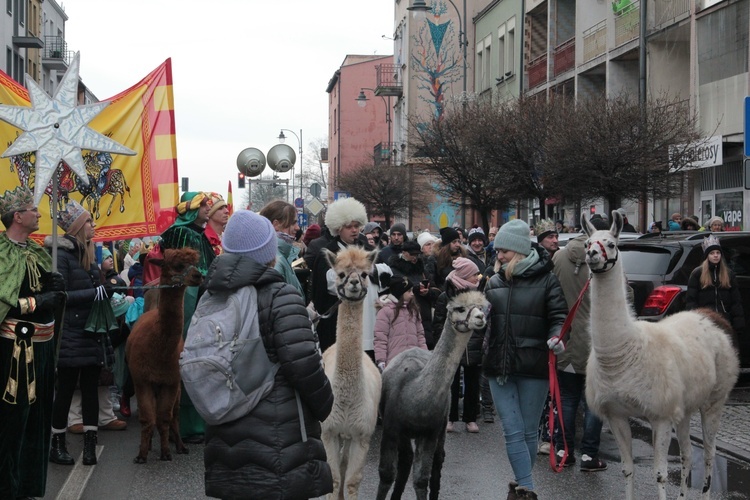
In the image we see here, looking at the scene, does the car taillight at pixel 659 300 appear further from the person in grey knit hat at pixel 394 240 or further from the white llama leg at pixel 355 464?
the white llama leg at pixel 355 464

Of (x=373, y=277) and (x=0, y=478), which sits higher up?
(x=373, y=277)

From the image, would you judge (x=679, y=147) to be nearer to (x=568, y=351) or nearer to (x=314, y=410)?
(x=568, y=351)

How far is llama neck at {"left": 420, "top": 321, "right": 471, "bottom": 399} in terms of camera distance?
22.5 ft

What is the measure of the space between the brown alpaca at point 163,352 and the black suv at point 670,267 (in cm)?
616

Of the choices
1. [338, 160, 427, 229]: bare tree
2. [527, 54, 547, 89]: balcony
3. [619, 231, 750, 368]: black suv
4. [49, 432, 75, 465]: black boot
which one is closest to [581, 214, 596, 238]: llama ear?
[49, 432, 75, 465]: black boot

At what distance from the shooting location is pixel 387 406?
7141mm

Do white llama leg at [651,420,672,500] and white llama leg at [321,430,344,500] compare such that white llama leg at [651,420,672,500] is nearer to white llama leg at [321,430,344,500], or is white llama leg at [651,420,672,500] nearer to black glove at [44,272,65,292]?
white llama leg at [321,430,344,500]

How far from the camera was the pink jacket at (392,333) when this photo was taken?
8602 mm

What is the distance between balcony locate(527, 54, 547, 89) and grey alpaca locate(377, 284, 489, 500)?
3337 cm

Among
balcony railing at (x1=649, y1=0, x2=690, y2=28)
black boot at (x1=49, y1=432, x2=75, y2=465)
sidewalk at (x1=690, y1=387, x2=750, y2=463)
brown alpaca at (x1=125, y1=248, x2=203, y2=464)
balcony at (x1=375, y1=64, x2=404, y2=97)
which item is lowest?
sidewalk at (x1=690, y1=387, x2=750, y2=463)

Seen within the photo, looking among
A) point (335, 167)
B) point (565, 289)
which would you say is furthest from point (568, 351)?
point (335, 167)

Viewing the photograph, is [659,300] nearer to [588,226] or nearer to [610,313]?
[588,226]

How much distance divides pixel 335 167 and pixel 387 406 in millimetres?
88365

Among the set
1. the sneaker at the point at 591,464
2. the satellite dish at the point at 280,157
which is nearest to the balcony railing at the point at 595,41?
the satellite dish at the point at 280,157
